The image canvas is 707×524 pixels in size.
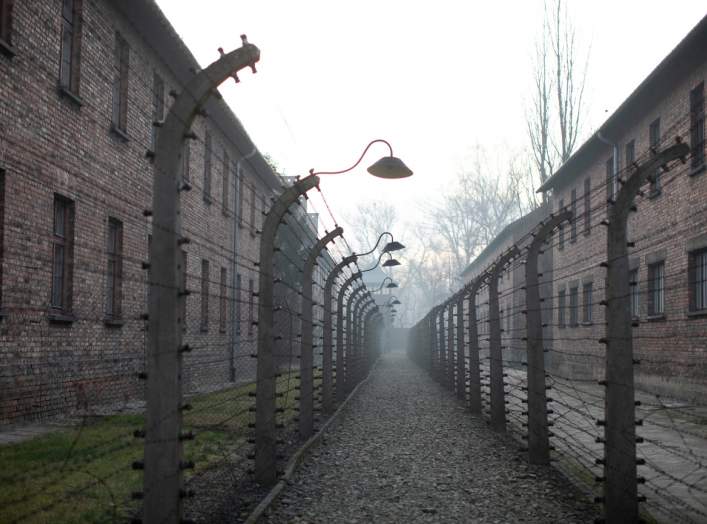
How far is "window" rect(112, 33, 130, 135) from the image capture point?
14.1 metres

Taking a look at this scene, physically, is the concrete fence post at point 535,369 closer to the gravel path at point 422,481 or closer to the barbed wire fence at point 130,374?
the gravel path at point 422,481

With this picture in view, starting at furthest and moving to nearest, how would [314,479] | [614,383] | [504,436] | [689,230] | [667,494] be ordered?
[689,230] < [504,436] < [314,479] < [667,494] < [614,383]

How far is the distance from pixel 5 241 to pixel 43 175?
1560mm

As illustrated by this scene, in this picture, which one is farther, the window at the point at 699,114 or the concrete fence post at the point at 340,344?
the window at the point at 699,114

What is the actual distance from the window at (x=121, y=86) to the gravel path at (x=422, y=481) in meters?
6.57

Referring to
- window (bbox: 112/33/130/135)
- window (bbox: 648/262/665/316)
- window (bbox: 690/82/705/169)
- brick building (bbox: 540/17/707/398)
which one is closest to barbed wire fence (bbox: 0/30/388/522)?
window (bbox: 112/33/130/135)

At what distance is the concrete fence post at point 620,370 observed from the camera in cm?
565

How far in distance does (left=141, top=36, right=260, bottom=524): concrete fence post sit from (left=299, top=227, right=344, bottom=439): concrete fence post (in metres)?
6.02

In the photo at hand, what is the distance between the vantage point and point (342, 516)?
6285mm

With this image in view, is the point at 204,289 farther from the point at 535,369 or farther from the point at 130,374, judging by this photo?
the point at 130,374

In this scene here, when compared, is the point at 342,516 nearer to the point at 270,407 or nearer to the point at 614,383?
the point at 270,407

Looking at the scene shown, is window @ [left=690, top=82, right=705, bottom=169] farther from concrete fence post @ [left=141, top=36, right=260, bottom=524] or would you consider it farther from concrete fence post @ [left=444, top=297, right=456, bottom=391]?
concrete fence post @ [left=141, top=36, right=260, bottom=524]

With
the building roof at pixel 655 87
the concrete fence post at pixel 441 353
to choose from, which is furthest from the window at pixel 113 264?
the building roof at pixel 655 87

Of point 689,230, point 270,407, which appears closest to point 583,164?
point 689,230
